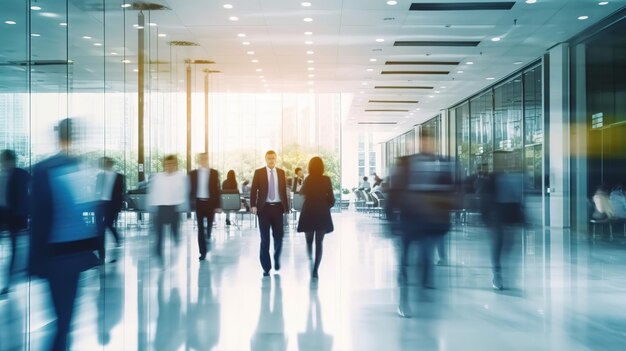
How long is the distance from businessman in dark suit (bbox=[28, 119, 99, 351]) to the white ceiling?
25.5 ft

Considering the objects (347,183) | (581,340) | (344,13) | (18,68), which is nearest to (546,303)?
(581,340)

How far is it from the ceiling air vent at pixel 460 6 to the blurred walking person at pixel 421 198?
23.0 feet

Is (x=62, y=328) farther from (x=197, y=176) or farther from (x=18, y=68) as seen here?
(x=18, y=68)

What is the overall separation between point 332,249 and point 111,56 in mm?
8797

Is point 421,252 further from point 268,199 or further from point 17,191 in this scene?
point 17,191

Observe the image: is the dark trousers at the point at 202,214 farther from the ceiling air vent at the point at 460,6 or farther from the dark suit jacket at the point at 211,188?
the ceiling air vent at the point at 460,6

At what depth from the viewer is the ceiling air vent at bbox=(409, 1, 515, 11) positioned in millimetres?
11203

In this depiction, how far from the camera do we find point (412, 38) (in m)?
13.9

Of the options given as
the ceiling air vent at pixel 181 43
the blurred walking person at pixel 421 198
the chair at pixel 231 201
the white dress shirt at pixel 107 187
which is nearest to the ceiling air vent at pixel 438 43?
the ceiling air vent at pixel 181 43

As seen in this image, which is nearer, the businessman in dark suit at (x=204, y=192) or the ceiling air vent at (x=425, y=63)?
the businessman in dark suit at (x=204, y=192)

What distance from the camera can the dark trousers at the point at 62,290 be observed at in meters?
3.02

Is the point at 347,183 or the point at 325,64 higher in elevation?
the point at 325,64

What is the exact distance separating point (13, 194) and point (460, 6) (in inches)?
357

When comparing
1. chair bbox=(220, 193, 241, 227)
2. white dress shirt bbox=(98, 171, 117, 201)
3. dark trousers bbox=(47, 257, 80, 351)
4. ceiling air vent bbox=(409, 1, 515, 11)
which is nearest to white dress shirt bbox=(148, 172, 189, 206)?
white dress shirt bbox=(98, 171, 117, 201)
